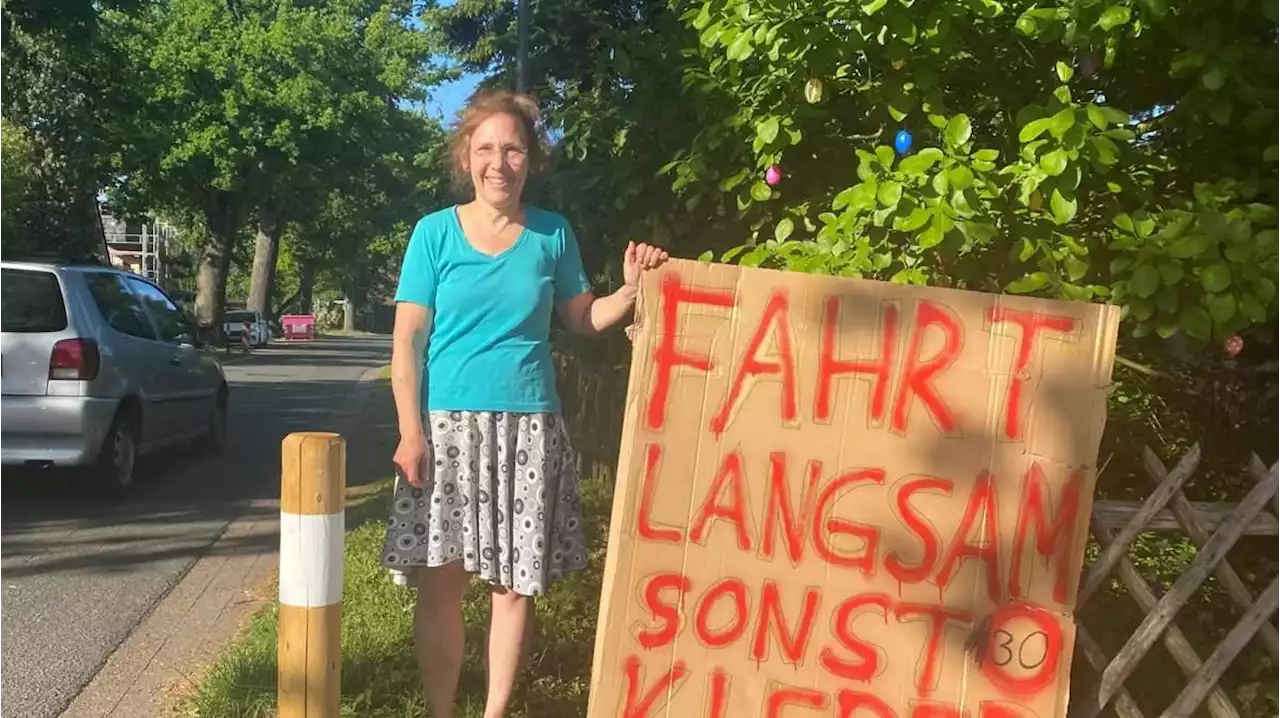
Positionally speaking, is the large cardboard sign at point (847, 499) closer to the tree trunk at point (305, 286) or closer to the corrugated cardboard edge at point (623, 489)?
the corrugated cardboard edge at point (623, 489)

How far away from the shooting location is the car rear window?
24.8 feet

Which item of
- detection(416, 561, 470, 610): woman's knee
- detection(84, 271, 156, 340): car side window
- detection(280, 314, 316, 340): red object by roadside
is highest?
detection(84, 271, 156, 340): car side window

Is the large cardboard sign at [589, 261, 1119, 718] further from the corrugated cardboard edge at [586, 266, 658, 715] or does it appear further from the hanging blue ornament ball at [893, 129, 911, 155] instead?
the hanging blue ornament ball at [893, 129, 911, 155]

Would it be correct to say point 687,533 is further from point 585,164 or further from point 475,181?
point 585,164

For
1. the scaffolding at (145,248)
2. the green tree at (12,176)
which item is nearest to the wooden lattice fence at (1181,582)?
the green tree at (12,176)

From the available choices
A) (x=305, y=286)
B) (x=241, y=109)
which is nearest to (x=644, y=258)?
(x=241, y=109)

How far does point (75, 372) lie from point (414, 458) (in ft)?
17.6

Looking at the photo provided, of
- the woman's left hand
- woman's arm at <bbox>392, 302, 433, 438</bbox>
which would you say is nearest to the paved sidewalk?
woman's arm at <bbox>392, 302, 433, 438</bbox>

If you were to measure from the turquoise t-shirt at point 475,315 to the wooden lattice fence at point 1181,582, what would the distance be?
1431 mm

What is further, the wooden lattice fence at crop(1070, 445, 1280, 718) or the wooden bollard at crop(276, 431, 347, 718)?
the wooden lattice fence at crop(1070, 445, 1280, 718)

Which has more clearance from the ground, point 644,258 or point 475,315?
point 644,258

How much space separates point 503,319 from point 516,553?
2.01 ft

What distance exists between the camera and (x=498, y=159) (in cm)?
312

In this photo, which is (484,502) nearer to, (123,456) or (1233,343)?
(1233,343)
